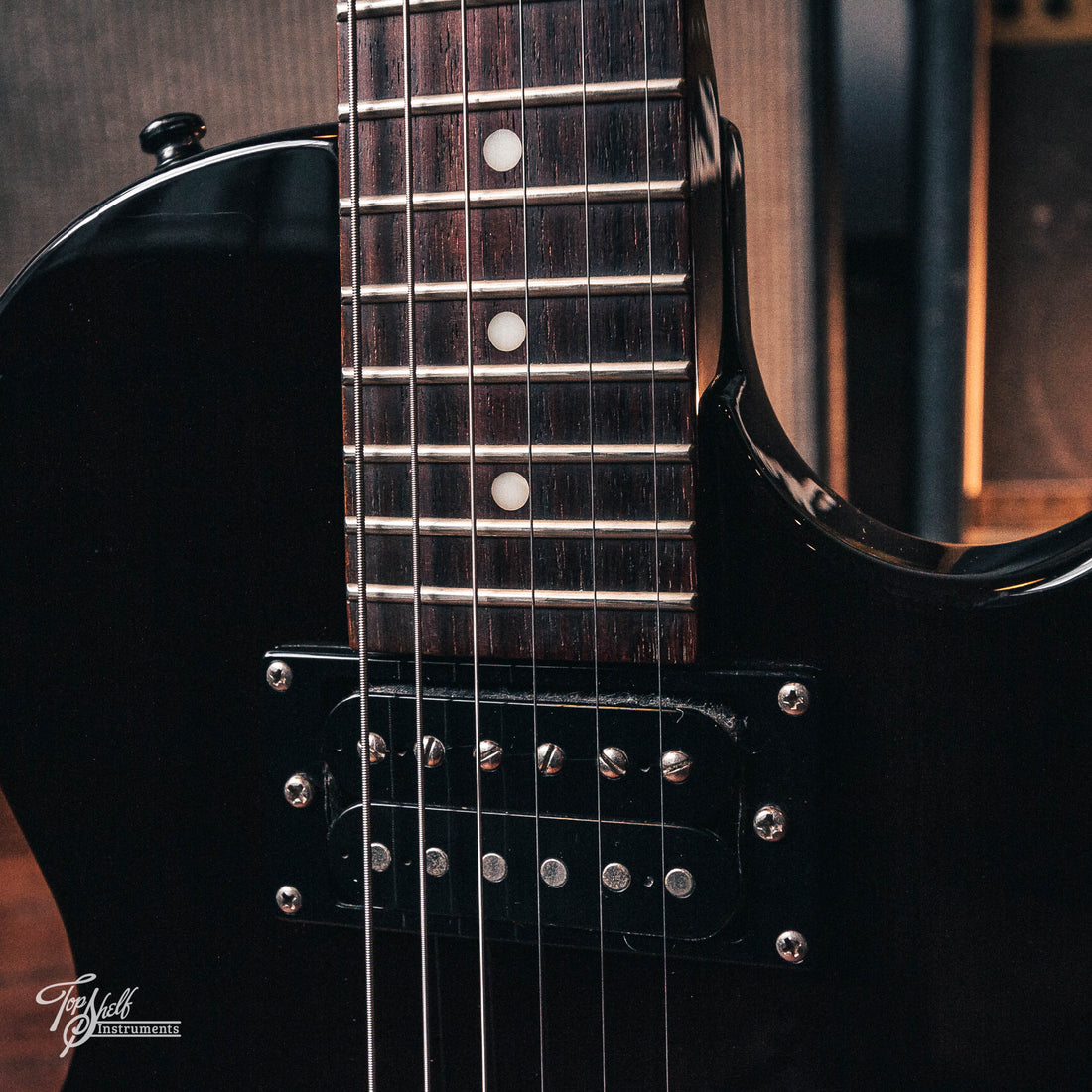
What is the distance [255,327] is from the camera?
0.34 metres

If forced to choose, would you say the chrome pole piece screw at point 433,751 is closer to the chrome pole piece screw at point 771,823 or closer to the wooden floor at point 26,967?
the chrome pole piece screw at point 771,823

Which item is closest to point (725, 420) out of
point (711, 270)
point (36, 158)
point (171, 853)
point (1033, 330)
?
point (711, 270)

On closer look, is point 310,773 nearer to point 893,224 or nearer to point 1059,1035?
point 1059,1035

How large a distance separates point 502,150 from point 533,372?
82 millimetres

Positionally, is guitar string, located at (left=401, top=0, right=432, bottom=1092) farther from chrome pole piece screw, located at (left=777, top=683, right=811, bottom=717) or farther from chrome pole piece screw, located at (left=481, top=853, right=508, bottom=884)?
chrome pole piece screw, located at (left=777, top=683, right=811, bottom=717)

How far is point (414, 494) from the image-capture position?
320 mm

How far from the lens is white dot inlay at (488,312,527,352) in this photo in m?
0.31

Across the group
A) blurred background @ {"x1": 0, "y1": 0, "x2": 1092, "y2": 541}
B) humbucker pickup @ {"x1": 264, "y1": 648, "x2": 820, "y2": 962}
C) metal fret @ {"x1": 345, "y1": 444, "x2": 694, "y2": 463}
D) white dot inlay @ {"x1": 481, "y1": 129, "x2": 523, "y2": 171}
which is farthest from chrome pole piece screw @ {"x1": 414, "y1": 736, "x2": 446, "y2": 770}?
blurred background @ {"x1": 0, "y1": 0, "x2": 1092, "y2": 541}

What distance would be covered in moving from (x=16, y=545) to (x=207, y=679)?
0.11 m

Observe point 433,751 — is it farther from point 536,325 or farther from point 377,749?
point 536,325

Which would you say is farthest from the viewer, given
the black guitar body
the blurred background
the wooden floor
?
the blurred background

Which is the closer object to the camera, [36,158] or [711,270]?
[711,270]

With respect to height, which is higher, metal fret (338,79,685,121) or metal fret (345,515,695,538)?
metal fret (338,79,685,121)

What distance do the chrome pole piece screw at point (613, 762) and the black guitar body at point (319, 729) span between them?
0.16 ft
